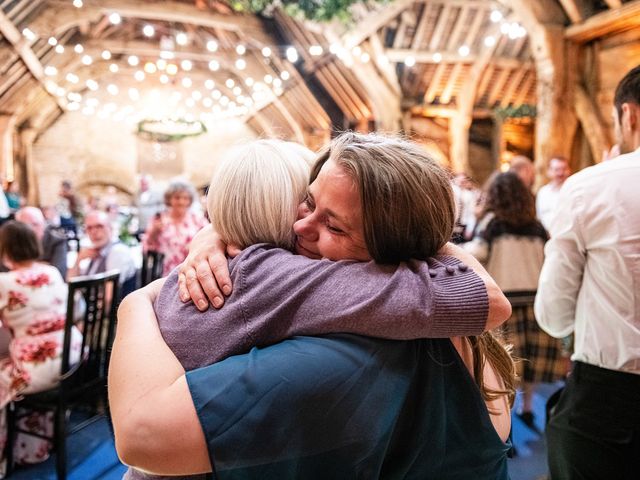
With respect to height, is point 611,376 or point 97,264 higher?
point 611,376

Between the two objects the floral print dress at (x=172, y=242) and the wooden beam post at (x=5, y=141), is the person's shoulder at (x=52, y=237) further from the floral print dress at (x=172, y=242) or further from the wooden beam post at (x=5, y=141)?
the wooden beam post at (x=5, y=141)

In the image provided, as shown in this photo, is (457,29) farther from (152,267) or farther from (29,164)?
(29,164)

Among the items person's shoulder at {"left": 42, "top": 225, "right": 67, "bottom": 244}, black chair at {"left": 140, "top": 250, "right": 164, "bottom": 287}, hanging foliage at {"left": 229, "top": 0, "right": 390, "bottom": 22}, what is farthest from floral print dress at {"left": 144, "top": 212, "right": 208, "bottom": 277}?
hanging foliage at {"left": 229, "top": 0, "right": 390, "bottom": 22}

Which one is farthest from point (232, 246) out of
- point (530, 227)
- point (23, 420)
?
point (23, 420)

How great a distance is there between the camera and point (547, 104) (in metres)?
5.71

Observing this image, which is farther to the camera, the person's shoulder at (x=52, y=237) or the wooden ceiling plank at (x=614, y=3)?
the wooden ceiling plank at (x=614, y=3)

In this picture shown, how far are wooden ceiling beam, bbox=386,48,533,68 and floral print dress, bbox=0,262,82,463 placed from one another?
23.7ft

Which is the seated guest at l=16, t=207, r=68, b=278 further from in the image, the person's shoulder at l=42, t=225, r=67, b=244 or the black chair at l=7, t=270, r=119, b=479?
the black chair at l=7, t=270, r=119, b=479

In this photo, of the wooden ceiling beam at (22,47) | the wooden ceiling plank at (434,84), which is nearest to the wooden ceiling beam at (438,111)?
the wooden ceiling plank at (434,84)

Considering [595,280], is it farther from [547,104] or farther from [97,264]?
[547,104]

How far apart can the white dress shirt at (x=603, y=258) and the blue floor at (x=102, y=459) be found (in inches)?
54.5

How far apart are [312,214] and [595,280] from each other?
116cm

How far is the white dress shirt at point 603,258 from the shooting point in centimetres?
154

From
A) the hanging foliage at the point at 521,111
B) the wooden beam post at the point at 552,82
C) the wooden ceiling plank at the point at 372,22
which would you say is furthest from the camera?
the hanging foliage at the point at 521,111
